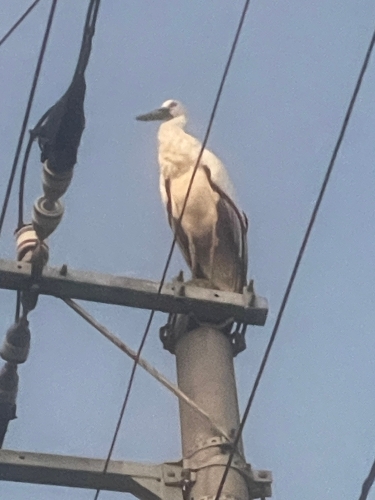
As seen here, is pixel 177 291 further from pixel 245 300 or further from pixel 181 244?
pixel 181 244

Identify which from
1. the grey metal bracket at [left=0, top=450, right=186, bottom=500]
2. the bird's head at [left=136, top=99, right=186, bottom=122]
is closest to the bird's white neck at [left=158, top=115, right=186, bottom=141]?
the bird's head at [left=136, top=99, right=186, bottom=122]

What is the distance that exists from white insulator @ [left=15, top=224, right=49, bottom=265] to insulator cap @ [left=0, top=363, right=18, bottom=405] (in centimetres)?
59

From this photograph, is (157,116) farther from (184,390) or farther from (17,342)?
(184,390)

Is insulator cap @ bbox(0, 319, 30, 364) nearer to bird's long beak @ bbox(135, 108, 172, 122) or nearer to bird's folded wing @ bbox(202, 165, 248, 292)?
bird's folded wing @ bbox(202, 165, 248, 292)

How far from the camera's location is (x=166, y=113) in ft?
30.8

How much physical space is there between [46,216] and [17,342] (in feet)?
2.12

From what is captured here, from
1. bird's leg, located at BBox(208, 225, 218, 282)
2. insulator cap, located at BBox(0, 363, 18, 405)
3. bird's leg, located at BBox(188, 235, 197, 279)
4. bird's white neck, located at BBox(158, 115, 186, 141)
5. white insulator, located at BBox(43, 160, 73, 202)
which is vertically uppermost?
white insulator, located at BBox(43, 160, 73, 202)

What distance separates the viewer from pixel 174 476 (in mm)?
5133

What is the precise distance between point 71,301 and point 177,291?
513mm

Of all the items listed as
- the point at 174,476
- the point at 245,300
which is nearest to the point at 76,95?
the point at 245,300

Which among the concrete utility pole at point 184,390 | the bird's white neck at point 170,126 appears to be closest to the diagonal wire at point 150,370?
the concrete utility pole at point 184,390

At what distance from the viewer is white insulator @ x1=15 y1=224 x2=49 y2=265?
5.66 meters

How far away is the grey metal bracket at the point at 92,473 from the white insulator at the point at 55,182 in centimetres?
121

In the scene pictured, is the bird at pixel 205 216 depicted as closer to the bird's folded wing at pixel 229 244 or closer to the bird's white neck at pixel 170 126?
the bird's folded wing at pixel 229 244
